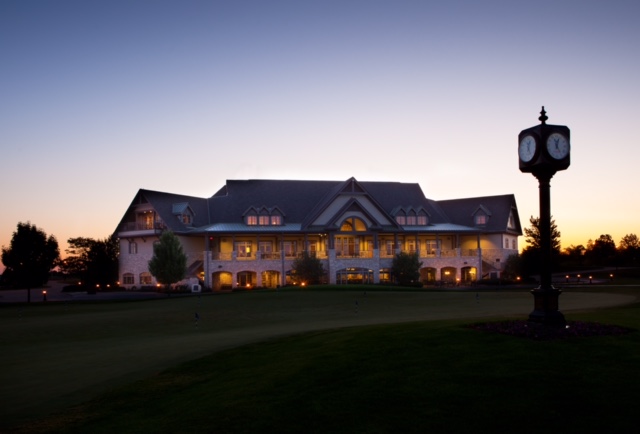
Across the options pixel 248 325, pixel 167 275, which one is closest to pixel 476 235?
pixel 167 275

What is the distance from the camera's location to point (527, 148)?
15500 millimetres

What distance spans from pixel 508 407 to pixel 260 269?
6029 cm

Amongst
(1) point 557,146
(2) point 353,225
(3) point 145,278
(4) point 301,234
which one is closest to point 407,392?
(1) point 557,146

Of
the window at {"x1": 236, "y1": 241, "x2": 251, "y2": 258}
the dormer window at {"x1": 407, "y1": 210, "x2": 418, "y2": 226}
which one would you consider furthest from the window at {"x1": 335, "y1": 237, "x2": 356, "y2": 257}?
the window at {"x1": 236, "y1": 241, "x2": 251, "y2": 258}

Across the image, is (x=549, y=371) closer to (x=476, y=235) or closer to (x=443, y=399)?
(x=443, y=399)

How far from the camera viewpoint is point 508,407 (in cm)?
884

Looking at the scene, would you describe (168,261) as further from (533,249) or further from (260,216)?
(533,249)

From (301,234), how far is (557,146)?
5704cm

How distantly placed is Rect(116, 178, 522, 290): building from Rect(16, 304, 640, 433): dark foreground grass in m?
54.2

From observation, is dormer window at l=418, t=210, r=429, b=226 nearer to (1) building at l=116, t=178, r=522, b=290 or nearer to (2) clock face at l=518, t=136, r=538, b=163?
(1) building at l=116, t=178, r=522, b=290

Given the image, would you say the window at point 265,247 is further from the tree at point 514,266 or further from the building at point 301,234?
the tree at point 514,266

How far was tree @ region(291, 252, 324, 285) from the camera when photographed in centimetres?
6450

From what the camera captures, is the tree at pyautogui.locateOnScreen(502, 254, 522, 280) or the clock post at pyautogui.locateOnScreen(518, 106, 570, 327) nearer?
the clock post at pyautogui.locateOnScreen(518, 106, 570, 327)

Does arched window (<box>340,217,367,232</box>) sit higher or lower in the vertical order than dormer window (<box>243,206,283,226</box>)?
lower
